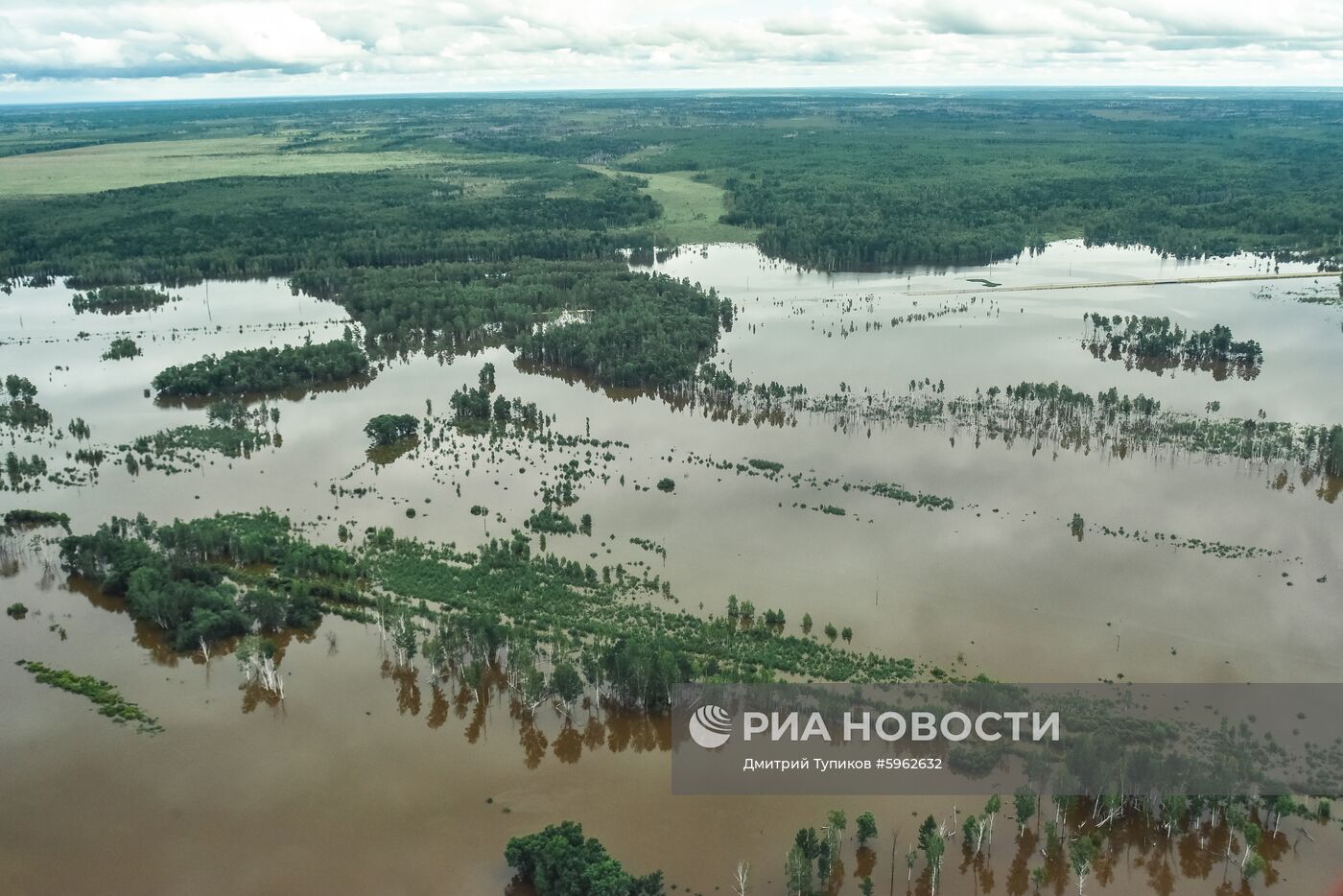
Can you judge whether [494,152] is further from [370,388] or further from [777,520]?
[777,520]

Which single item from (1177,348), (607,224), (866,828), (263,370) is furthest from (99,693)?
(607,224)

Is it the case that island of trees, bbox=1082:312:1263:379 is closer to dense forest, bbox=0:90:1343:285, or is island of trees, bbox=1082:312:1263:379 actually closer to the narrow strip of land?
the narrow strip of land

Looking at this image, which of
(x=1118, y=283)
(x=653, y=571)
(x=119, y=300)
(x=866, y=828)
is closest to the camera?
(x=866, y=828)

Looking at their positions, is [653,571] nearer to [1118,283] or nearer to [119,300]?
[119,300]

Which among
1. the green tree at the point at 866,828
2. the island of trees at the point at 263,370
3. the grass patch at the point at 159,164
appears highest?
the grass patch at the point at 159,164

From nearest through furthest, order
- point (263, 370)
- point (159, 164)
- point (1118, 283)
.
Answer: point (263, 370) → point (1118, 283) → point (159, 164)

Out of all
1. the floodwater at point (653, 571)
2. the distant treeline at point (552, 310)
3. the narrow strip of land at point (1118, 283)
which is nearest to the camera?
the floodwater at point (653, 571)

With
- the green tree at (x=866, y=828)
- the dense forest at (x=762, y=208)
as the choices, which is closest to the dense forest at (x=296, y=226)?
the dense forest at (x=762, y=208)

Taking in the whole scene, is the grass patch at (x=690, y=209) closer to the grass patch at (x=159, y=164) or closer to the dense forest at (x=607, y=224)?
the dense forest at (x=607, y=224)

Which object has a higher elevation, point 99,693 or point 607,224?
point 607,224
